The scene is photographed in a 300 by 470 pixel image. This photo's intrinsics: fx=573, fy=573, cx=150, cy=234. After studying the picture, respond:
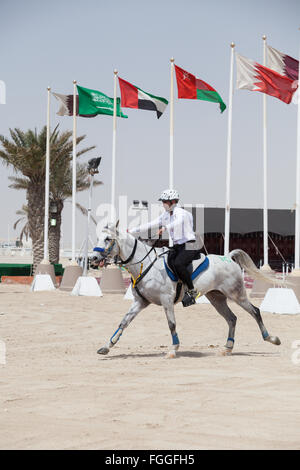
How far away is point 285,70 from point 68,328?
1283 centimetres

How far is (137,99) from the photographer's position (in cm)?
2327

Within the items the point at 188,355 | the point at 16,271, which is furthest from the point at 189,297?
the point at 16,271

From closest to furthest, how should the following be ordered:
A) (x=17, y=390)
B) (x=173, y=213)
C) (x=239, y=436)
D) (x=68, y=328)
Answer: (x=239, y=436) < (x=17, y=390) < (x=173, y=213) < (x=68, y=328)

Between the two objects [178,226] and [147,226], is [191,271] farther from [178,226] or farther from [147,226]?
[147,226]

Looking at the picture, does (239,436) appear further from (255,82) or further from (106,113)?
(106,113)

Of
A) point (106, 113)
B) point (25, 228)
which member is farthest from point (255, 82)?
point (25, 228)

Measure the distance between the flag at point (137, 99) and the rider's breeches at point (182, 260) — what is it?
1480 cm

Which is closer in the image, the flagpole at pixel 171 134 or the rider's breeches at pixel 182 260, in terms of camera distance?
the rider's breeches at pixel 182 260

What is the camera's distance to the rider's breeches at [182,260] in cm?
918

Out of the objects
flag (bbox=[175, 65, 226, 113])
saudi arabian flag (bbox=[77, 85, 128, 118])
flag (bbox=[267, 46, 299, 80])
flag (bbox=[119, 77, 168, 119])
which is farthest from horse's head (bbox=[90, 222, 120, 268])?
saudi arabian flag (bbox=[77, 85, 128, 118])

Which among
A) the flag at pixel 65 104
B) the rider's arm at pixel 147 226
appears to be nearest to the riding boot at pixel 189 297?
the rider's arm at pixel 147 226

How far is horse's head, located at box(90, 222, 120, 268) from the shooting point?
29.2ft

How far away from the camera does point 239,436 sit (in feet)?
15.6

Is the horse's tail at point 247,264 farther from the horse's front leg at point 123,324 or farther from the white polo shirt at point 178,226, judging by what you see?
the horse's front leg at point 123,324
